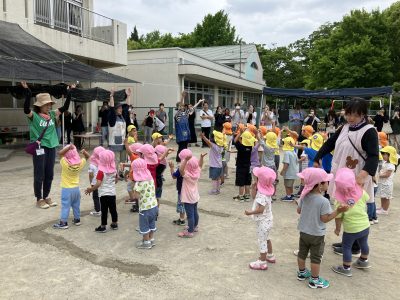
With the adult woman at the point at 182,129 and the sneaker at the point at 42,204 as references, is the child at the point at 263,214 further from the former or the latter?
the adult woman at the point at 182,129

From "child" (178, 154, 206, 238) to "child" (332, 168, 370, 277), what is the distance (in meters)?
1.83

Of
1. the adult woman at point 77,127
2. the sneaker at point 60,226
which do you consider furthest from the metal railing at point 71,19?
the sneaker at point 60,226

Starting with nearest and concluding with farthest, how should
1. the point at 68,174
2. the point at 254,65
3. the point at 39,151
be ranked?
the point at 68,174 → the point at 39,151 → the point at 254,65

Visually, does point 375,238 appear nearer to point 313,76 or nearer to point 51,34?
point 51,34

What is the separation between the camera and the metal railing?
13594 millimetres

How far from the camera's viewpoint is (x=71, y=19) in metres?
15.1

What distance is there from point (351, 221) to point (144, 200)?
2.36 metres

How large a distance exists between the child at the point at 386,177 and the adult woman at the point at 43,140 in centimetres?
561

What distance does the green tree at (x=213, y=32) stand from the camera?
52719mm

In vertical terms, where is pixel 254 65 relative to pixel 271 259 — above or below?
above

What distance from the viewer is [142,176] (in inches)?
175

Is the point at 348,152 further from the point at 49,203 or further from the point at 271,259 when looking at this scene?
the point at 49,203

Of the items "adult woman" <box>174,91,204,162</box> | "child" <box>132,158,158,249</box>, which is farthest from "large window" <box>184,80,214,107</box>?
"child" <box>132,158,158,249</box>

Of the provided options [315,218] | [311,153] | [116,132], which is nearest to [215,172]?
[311,153]
